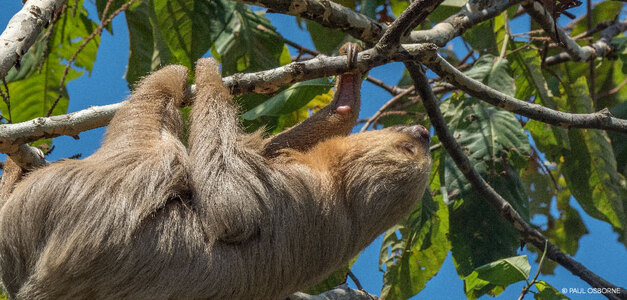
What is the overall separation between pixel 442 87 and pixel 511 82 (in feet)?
6.01

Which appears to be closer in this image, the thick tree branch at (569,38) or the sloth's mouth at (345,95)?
the sloth's mouth at (345,95)

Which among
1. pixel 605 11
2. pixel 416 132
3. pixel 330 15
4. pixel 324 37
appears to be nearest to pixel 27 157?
pixel 330 15

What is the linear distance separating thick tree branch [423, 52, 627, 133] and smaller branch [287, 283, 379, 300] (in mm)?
2179

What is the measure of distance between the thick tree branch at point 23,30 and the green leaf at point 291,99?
6.26 feet

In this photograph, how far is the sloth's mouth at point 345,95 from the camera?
6.85 m

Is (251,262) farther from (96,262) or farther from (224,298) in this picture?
(96,262)

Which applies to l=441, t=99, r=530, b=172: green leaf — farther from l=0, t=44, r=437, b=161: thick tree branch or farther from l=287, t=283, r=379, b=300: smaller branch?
l=0, t=44, r=437, b=161: thick tree branch

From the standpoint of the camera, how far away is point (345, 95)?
6.93 m

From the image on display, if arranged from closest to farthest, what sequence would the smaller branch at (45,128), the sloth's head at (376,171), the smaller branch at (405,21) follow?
the smaller branch at (45,128) < the smaller branch at (405,21) < the sloth's head at (376,171)

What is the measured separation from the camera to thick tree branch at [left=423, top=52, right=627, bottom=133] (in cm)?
612

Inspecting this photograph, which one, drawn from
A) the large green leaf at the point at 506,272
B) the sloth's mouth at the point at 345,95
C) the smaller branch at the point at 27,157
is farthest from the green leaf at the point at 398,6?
the smaller branch at the point at 27,157

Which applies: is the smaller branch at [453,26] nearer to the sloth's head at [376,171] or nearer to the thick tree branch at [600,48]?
the sloth's head at [376,171]

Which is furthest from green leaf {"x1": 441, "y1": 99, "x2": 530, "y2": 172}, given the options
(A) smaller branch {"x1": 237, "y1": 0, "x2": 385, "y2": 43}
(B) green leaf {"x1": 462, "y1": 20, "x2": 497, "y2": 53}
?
(A) smaller branch {"x1": 237, "y1": 0, "x2": 385, "y2": 43}

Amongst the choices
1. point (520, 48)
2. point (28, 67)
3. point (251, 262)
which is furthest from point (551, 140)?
point (28, 67)
